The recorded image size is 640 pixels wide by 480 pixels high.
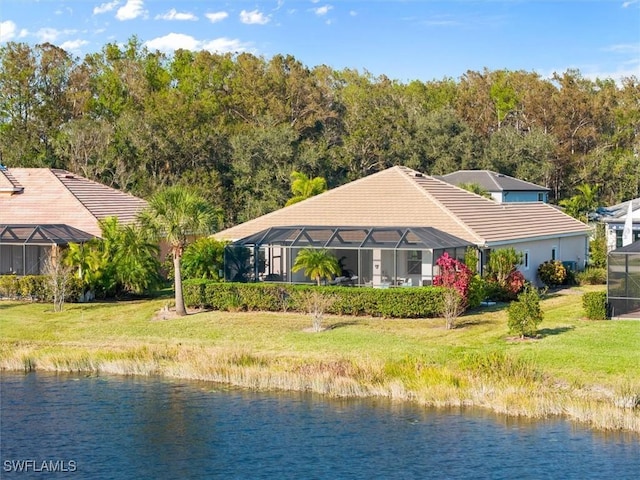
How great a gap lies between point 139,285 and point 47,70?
41.6 m

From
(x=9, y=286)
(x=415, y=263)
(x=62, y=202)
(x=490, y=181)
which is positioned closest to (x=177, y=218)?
(x=9, y=286)

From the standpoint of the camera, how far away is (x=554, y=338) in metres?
31.1

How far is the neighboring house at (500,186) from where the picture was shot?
207 ft

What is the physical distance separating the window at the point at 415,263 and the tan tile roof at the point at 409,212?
6.50ft

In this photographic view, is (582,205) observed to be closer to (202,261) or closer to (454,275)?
(454,275)

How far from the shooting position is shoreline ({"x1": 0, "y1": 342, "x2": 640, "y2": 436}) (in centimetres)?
2356

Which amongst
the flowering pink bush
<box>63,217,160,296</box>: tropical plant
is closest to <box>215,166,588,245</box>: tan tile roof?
the flowering pink bush

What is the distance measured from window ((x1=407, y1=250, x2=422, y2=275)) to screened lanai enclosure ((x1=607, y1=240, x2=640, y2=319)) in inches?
316

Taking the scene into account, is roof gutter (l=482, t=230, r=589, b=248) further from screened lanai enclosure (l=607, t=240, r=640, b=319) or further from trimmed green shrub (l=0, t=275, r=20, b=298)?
trimmed green shrub (l=0, t=275, r=20, b=298)

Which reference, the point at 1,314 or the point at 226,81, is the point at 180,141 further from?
the point at 1,314

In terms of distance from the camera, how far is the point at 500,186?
63188 millimetres

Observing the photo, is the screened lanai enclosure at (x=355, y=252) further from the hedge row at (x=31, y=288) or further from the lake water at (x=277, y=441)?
the lake water at (x=277, y=441)

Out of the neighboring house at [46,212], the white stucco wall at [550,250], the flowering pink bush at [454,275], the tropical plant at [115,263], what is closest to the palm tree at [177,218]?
the tropical plant at [115,263]

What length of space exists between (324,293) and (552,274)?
13.5m
